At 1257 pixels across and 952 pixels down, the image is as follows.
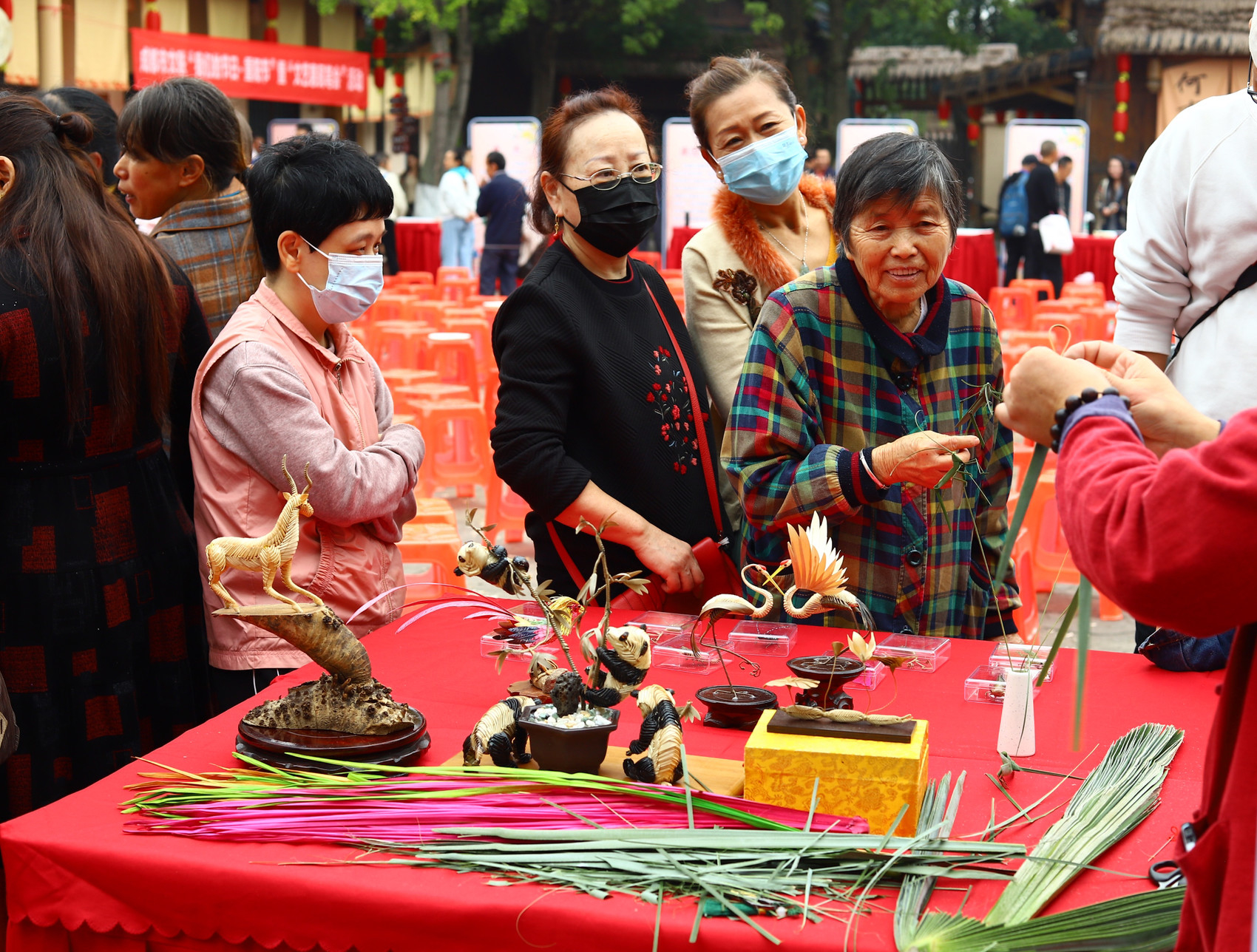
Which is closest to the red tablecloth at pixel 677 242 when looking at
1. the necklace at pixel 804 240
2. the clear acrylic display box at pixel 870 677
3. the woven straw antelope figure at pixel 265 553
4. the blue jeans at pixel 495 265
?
the blue jeans at pixel 495 265

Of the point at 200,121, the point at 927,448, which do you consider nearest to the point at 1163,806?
the point at 927,448

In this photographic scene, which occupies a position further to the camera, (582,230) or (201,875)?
(582,230)

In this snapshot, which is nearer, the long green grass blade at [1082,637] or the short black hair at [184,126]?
the long green grass blade at [1082,637]

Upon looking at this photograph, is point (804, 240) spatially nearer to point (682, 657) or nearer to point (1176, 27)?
point (682, 657)

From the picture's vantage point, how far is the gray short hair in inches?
78.4

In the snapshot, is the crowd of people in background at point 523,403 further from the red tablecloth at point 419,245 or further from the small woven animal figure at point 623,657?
the red tablecloth at point 419,245

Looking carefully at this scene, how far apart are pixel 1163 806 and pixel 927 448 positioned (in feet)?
2.07

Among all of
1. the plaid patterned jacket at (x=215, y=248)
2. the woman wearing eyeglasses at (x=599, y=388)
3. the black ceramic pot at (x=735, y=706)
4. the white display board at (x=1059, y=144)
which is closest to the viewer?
the black ceramic pot at (x=735, y=706)

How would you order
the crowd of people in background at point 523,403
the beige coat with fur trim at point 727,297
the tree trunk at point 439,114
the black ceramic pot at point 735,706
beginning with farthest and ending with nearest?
the tree trunk at point 439,114 → the beige coat with fur trim at point 727,297 → the crowd of people in background at point 523,403 → the black ceramic pot at point 735,706

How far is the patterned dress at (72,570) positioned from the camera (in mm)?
2080

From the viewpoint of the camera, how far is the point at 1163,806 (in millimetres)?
1440

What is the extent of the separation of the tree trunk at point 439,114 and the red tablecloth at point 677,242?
8946 mm

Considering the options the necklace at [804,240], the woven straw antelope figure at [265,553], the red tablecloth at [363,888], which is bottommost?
the red tablecloth at [363,888]

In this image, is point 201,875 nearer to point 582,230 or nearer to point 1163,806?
point 1163,806
